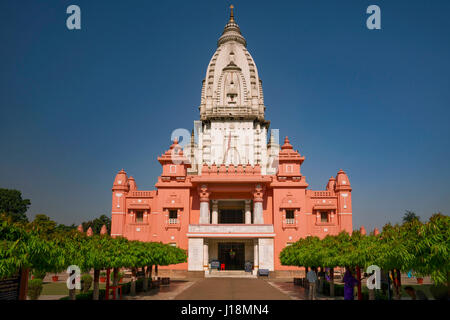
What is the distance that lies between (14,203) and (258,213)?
47.5 m

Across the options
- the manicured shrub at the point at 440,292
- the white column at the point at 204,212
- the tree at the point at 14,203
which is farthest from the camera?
the tree at the point at 14,203

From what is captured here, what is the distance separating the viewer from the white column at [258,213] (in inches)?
1540

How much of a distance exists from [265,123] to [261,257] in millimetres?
22425

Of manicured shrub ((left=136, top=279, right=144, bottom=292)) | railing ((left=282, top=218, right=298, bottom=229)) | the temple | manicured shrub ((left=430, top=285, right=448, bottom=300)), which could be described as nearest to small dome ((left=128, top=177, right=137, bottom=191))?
the temple

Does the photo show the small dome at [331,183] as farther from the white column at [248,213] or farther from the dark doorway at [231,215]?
the dark doorway at [231,215]

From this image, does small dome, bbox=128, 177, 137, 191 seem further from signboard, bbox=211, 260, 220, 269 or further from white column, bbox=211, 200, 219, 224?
signboard, bbox=211, 260, 220, 269

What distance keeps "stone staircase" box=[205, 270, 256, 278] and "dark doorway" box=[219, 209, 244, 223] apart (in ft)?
22.3

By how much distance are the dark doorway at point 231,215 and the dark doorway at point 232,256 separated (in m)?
3.66

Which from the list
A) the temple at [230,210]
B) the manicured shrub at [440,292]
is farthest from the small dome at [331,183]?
the manicured shrub at [440,292]

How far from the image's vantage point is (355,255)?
15.2 m

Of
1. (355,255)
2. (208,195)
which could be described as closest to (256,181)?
(208,195)
